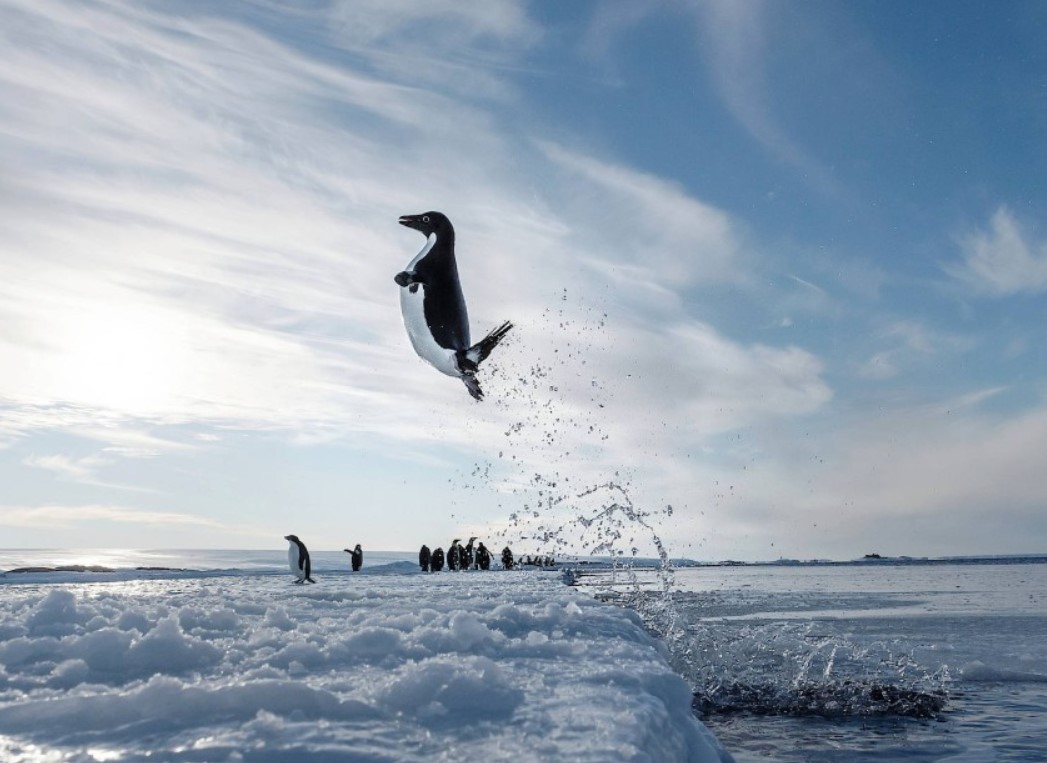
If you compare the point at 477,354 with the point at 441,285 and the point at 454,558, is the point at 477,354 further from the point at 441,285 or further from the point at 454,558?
the point at 454,558

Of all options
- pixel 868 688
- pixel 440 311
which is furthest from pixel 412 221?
pixel 868 688

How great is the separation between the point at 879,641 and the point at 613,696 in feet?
33.0

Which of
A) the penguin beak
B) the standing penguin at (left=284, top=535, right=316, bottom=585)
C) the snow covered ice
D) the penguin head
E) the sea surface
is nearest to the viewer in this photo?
the snow covered ice

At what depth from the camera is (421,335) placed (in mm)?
8328

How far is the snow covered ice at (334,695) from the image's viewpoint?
2400 millimetres

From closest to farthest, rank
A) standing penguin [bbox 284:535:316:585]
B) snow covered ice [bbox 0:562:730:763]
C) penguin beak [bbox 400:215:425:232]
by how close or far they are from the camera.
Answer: snow covered ice [bbox 0:562:730:763]
penguin beak [bbox 400:215:425:232]
standing penguin [bbox 284:535:316:585]

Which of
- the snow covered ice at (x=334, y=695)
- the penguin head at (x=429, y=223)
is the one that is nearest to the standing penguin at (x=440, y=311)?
the penguin head at (x=429, y=223)

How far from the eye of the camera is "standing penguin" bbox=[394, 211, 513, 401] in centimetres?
799

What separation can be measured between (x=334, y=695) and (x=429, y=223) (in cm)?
788

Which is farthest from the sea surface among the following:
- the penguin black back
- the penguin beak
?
the penguin beak

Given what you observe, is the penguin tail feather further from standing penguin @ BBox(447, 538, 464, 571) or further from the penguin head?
standing penguin @ BBox(447, 538, 464, 571)

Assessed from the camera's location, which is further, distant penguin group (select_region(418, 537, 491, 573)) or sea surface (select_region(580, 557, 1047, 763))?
distant penguin group (select_region(418, 537, 491, 573))

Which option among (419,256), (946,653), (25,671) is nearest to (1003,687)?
(946,653)

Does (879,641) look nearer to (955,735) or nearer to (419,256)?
(955,735)
